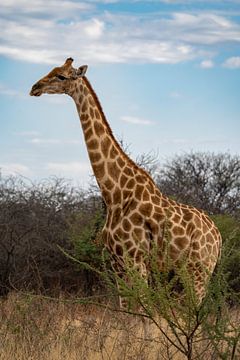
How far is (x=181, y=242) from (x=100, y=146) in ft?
4.68

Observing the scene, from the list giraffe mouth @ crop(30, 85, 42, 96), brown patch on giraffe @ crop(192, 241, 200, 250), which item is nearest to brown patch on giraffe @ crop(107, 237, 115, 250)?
brown patch on giraffe @ crop(192, 241, 200, 250)

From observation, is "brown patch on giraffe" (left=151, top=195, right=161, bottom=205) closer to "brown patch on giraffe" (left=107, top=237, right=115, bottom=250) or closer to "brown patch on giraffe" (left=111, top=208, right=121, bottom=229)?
"brown patch on giraffe" (left=111, top=208, right=121, bottom=229)

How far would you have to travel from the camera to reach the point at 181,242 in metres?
10.2

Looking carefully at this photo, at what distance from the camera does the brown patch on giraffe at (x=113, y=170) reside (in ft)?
33.4

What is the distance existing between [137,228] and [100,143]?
1.15m

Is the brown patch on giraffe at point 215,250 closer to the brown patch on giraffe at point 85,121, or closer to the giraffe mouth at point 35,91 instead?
the brown patch on giraffe at point 85,121

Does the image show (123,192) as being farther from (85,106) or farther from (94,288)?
(94,288)

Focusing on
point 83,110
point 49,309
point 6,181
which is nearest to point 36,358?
point 49,309

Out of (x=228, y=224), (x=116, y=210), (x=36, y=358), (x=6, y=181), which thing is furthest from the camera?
(x=6, y=181)

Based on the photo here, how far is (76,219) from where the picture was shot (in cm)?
1648

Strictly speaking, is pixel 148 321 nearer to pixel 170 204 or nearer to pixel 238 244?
pixel 170 204

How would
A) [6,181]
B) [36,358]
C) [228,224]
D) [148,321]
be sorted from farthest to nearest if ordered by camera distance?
[6,181] → [228,224] → [148,321] → [36,358]

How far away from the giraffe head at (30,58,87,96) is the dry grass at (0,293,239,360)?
2429mm

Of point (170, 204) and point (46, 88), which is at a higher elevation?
point (46, 88)
